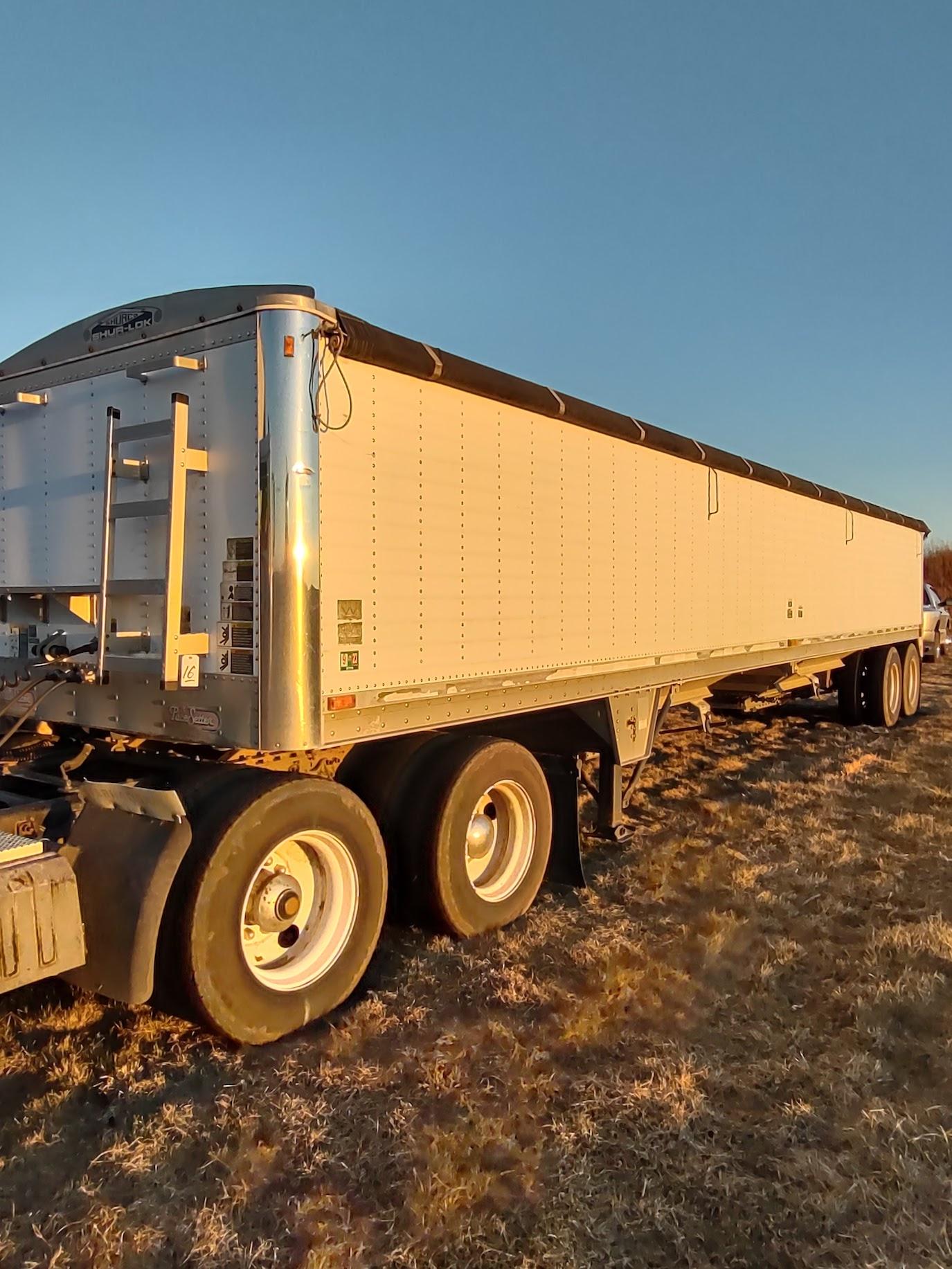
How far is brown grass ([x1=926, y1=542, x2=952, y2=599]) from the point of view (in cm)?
4391

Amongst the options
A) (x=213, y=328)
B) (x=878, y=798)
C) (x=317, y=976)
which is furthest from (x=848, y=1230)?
(x=878, y=798)

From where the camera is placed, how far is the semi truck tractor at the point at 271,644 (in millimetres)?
3557

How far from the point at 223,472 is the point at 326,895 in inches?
77.2

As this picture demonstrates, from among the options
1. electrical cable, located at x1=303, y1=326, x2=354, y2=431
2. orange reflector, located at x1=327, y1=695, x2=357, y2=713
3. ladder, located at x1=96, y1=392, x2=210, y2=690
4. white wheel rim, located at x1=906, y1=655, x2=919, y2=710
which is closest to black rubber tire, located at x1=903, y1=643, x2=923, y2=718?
white wheel rim, located at x1=906, y1=655, x2=919, y2=710

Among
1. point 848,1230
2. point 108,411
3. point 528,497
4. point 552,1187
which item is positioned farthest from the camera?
point 528,497

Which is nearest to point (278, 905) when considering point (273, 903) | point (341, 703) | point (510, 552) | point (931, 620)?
point (273, 903)

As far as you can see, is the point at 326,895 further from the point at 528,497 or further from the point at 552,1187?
the point at 528,497

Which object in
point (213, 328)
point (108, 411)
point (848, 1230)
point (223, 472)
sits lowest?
point (848, 1230)

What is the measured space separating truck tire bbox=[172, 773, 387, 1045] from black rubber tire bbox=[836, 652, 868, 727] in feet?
34.9

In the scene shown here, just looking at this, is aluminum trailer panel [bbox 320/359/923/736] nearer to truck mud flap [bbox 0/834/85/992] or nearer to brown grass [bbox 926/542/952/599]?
truck mud flap [bbox 0/834/85/992]

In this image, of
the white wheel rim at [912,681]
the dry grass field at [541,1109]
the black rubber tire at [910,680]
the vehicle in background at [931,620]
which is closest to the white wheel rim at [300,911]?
the dry grass field at [541,1109]

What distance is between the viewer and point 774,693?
10625 millimetres

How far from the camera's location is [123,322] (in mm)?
4234

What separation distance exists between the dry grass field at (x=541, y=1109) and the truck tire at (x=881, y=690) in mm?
8430
